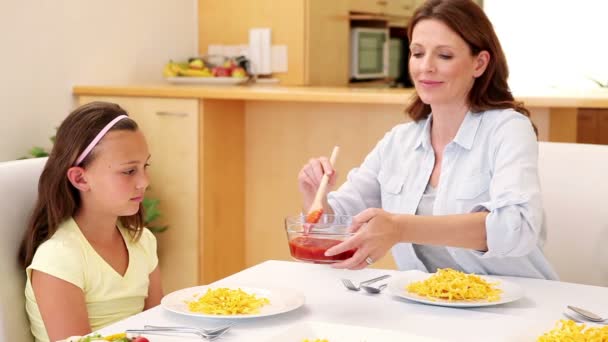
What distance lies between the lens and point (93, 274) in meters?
1.83

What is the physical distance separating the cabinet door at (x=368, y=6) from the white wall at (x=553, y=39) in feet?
2.14

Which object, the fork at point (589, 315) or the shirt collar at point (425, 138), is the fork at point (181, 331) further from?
the shirt collar at point (425, 138)

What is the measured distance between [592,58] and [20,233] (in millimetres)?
4117

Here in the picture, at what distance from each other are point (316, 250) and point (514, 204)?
0.48 m

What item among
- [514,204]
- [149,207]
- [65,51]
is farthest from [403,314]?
[65,51]

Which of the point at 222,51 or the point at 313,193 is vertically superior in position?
the point at 222,51

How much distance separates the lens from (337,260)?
1.56 meters

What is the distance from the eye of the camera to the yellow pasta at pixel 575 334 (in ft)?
4.13

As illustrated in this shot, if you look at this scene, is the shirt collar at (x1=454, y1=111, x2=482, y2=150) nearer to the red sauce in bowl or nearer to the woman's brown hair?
the woman's brown hair

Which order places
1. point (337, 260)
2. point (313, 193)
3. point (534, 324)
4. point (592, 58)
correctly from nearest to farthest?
1. point (534, 324)
2. point (337, 260)
3. point (313, 193)
4. point (592, 58)

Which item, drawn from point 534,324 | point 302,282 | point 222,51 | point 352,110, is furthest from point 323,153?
point 534,324

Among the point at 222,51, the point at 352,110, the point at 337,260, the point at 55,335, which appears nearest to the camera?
the point at 337,260

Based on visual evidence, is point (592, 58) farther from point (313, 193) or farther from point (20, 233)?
point (20, 233)

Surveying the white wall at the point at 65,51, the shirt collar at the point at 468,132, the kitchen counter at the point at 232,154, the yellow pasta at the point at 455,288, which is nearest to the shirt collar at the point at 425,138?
the shirt collar at the point at 468,132
